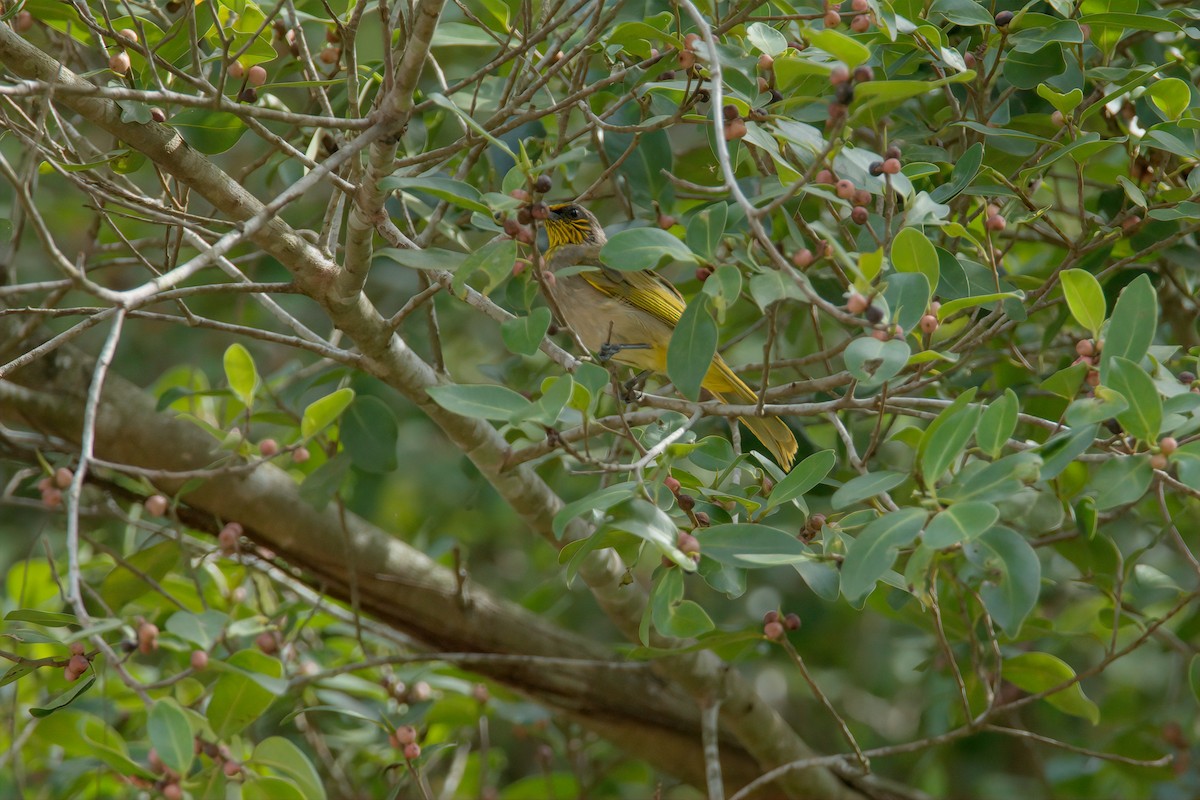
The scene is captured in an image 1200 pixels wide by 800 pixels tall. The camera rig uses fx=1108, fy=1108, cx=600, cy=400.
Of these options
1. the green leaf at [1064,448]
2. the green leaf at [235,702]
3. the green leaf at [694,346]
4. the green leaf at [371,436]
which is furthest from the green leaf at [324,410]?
the green leaf at [1064,448]

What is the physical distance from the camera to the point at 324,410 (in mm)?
3035

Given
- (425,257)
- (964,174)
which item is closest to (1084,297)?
(964,174)

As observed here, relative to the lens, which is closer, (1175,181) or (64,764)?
(1175,181)

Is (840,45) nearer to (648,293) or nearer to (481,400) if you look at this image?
(481,400)

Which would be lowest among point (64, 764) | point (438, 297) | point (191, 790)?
point (64, 764)

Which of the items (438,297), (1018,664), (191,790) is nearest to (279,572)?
(191,790)

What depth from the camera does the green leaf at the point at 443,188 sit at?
219 cm

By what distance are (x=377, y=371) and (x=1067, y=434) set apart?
171 cm

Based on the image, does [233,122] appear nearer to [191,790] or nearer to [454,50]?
[191,790]

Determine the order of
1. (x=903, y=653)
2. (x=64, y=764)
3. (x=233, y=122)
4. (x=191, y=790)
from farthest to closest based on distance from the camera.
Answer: (x=903, y=653), (x=64, y=764), (x=191, y=790), (x=233, y=122)

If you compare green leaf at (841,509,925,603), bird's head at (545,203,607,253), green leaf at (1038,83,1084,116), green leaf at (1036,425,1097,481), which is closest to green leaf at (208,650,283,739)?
green leaf at (841,509,925,603)

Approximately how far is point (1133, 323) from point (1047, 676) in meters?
1.61

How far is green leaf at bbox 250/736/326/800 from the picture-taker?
9.39 ft

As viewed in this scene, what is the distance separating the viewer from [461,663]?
12.8ft
